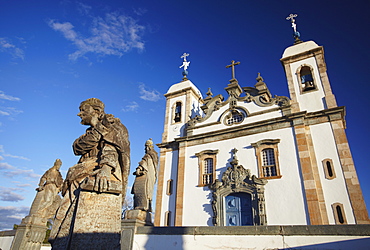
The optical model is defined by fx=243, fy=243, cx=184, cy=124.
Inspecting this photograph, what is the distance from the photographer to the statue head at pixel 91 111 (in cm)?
393

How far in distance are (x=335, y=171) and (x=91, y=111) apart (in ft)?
40.6

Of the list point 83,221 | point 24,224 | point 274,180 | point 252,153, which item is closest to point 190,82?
point 252,153

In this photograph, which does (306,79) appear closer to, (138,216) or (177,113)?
(177,113)

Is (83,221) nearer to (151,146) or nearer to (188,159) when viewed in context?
(151,146)

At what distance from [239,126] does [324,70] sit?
635 cm

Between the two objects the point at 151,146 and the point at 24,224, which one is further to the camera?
the point at 151,146

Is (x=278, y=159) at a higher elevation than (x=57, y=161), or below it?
higher

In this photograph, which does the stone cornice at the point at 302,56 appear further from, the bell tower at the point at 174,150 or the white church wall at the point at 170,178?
the white church wall at the point at 170,178

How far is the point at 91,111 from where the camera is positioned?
3984mm

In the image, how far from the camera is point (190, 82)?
70.1 feet

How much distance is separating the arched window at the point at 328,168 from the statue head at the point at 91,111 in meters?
12.0

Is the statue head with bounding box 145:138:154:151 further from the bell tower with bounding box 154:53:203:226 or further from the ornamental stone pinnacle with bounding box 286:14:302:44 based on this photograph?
the ornamental stone pinnacle with bounding box 286:14:302:44

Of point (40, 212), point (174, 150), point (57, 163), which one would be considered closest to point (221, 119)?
point (174, 150)

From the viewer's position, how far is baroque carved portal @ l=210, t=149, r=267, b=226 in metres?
12.8
